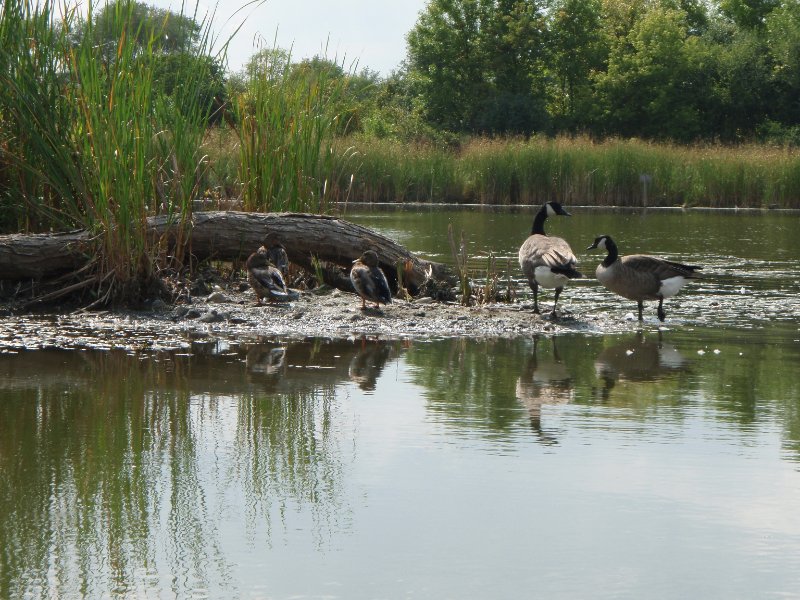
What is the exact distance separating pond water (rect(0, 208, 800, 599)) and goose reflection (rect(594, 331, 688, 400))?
3 cm

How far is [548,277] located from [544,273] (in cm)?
5

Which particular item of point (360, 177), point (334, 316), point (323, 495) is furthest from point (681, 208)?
point (323, 495)

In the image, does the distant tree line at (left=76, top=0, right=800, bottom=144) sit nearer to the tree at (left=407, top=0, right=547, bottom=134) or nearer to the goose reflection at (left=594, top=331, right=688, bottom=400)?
the tree at (left=407, top=0, right=547, bottom=134)

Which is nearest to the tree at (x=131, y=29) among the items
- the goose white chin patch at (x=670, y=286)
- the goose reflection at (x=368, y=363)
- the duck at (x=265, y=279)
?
the duck at (x=265, y=279)

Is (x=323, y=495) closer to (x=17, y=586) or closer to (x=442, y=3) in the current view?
(x=17, y=586)

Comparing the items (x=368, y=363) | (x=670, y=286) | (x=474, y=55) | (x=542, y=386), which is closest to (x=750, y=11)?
(x=474, y=55)

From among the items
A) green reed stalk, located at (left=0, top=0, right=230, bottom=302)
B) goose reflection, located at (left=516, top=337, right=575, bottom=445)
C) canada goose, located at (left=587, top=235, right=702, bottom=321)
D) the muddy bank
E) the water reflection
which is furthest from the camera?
canada goose, located at (left=587, top=235, right=702, bottom=321)

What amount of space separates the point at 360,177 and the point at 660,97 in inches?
1224

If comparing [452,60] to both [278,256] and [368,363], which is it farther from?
[368,363]

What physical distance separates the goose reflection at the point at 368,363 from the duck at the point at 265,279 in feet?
4.52

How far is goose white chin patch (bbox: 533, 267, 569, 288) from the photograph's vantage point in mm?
11016

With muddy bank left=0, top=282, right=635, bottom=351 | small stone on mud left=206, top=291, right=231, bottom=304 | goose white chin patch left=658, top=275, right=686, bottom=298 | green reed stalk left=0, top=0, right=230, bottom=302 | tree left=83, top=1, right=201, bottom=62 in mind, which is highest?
tree left=83, top=1, right=201, bottom=62

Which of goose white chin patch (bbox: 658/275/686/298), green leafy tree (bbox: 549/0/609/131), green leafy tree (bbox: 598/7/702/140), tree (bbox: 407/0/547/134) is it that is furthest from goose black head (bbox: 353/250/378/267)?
green leafy tree (bbox: 549/0/609/131)

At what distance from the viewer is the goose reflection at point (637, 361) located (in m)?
8.12
